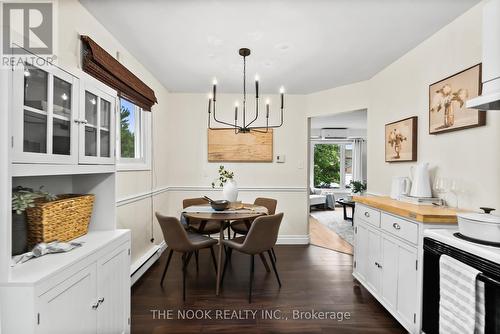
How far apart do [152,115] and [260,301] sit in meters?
2.66

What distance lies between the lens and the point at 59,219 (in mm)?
1352

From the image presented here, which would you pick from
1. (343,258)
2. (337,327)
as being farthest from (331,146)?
A: (337,327)

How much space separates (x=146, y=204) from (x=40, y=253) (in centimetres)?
207

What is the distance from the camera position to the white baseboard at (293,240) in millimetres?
4266

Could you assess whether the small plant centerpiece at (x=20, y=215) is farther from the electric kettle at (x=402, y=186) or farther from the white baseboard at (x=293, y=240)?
the white baseboard at (x=293, y=240)

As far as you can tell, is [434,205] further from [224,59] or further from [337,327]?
[224,59]

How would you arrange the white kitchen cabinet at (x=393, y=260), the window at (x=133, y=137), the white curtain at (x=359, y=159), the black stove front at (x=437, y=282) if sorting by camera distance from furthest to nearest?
the white curtain at (x=359, y=159), the window at (x=133, y=137), the white kitchen cabinet at (x=393, y=260), the black stove front at (x=437, y=282)

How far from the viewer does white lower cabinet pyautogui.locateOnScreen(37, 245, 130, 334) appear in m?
1.07

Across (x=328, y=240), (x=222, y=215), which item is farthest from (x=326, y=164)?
(x=222, y=215)

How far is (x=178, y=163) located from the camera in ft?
14.1

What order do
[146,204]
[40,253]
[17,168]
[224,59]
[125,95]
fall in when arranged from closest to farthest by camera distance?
[17,168], [40,253], [125,95], [224,59], [146,204]

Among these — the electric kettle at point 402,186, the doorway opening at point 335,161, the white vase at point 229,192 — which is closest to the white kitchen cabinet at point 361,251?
the electric kettle at point 402,186

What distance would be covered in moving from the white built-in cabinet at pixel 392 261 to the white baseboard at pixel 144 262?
94.2 inches

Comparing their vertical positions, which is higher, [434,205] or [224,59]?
[224,59]
